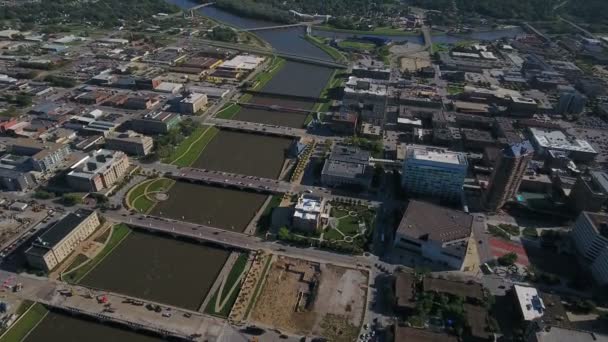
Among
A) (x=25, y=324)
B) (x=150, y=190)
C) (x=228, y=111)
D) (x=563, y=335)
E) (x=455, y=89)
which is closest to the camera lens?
(x=563, y=335)

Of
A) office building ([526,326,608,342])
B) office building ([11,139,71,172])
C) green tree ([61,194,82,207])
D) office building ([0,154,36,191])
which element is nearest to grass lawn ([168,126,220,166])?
green tree ([61,194,82,207])

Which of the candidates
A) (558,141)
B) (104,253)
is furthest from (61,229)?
(558,141)

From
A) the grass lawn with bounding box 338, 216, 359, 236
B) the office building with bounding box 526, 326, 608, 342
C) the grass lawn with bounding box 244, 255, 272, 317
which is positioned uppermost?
the office building with bounding box 526, 326, 608, 342

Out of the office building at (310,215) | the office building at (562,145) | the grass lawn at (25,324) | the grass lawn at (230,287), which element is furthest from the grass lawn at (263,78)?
the grass lawn at (25,324)

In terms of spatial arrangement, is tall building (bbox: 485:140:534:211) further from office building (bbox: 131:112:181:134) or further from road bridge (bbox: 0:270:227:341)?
office building (bbox: 131:112:181:134)

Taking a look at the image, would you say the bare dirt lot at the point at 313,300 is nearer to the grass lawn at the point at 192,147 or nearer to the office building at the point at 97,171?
the grass lawn at the point at 192,147

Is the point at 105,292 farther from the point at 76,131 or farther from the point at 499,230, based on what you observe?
the point at 499,230

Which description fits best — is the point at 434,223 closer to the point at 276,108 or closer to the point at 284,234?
the point at 284,234
